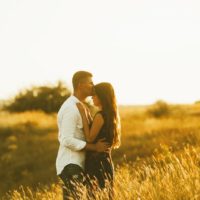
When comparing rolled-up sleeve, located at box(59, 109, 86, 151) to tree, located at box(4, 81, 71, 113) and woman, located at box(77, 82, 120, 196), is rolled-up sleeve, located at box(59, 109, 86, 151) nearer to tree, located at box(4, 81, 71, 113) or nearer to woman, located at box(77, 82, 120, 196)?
woman, located at box(77, 82, 120, 196)

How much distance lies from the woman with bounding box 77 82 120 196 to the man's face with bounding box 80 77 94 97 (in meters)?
0.06

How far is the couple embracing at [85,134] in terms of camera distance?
7746mm

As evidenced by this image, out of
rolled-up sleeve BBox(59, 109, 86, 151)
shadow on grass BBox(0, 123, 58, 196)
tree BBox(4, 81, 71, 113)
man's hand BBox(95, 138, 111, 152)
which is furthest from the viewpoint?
tree BBox(4, 81, 71, 113)

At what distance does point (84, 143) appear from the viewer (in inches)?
304

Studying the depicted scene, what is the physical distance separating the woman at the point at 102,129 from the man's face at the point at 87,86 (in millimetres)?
65

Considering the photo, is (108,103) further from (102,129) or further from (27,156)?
(27,156)

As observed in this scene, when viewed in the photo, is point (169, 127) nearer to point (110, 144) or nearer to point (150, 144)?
point (150, 144)

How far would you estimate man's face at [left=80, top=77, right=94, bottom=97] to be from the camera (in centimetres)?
778

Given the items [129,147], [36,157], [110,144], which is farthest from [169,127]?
[110,144]

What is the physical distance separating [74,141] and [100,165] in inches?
18.7

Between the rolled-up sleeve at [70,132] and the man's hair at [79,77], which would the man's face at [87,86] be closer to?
the man's hair at [79,77]

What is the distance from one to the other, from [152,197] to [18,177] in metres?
12.4

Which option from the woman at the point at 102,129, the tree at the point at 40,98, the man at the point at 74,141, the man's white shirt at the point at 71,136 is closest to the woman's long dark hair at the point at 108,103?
the woman at the point at 102,129

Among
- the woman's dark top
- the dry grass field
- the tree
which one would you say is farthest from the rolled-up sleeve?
the tree
